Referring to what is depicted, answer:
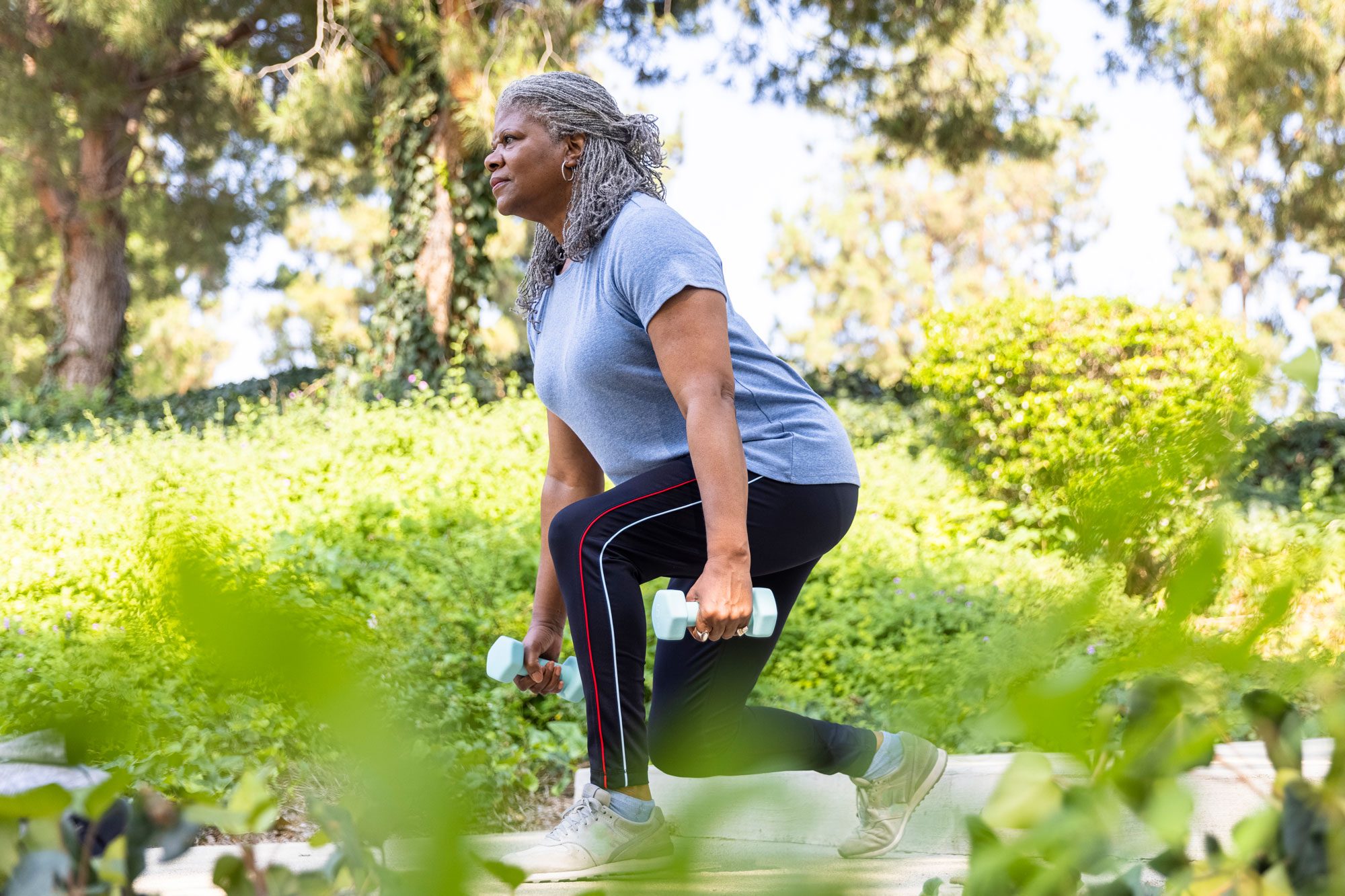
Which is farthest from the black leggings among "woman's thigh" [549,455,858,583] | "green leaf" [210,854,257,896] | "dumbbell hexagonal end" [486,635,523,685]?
"green leaf" [210,854,257,896]

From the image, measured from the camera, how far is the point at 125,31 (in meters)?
9.38

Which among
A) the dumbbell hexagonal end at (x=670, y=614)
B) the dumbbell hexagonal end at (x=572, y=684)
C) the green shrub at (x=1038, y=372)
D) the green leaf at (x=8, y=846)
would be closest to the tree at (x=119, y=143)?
the green shrub at (x=1038, y=372)

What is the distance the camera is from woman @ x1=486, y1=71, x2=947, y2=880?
201cm

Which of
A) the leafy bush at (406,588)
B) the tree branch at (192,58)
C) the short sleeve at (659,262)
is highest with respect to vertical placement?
the tree branch at (192,58)

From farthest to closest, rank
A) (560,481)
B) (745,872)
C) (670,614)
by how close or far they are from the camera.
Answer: (560,481), (670,614), (745,872)

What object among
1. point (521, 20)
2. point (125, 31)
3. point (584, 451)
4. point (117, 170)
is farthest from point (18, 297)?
point (584, 451)

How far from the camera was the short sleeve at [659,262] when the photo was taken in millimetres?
2027

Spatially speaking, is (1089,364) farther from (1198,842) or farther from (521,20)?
(1198,842)

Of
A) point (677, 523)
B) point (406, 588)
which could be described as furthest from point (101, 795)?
point (406, 588)

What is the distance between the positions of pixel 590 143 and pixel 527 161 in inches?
5.5

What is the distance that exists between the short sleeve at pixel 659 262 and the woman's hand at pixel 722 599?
1.57 feet

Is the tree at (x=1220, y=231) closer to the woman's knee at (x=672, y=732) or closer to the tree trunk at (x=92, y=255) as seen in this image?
the tree trunk at (x=92, y=255)

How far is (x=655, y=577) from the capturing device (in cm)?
217

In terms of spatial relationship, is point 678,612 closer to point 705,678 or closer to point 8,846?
point 705,678
